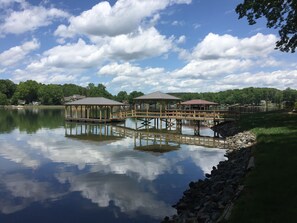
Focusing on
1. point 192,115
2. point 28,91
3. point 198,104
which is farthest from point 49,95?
point 192,115

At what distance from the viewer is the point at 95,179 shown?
13.3 m

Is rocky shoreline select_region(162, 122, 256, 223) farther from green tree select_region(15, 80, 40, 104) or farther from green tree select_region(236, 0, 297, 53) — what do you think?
green tree select_region(15, 80, 40, 104)

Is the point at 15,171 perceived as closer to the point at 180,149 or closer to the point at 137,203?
the point at 137,203

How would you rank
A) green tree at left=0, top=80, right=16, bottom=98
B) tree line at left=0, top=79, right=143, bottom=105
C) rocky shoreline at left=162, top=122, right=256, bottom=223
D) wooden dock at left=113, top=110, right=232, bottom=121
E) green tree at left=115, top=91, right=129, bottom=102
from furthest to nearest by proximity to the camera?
green tree at left=0, top=80, right=16, bottom=98, green tree at left=115, top=91, right=129, bottom=102, tree line at left=0, top=79, right=143, bottom=105, wooden dock at left=113, top=110, right=232, bottom=121, rocky shoreline at left=162, top=122, right=256, bottom=223

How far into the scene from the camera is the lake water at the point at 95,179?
9.59m

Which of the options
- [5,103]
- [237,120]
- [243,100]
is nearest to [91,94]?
[5,103]

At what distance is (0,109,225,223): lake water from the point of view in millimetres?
9586

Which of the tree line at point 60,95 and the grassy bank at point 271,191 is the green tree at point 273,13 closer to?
the grassy bank at point 271,191

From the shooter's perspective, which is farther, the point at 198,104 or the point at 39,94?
the point at 39,94

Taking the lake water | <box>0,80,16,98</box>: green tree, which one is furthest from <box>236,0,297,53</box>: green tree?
<box>0,80,16,98</box>: green tree

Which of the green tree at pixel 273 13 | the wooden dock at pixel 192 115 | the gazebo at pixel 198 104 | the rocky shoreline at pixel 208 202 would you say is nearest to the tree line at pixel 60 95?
the gazebo at pixel 198 104

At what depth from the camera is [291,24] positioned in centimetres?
2084

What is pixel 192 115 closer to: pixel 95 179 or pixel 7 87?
pixel 95 179

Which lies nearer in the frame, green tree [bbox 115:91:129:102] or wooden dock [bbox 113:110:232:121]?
wooden dock [bbox 113:110:232:121]
